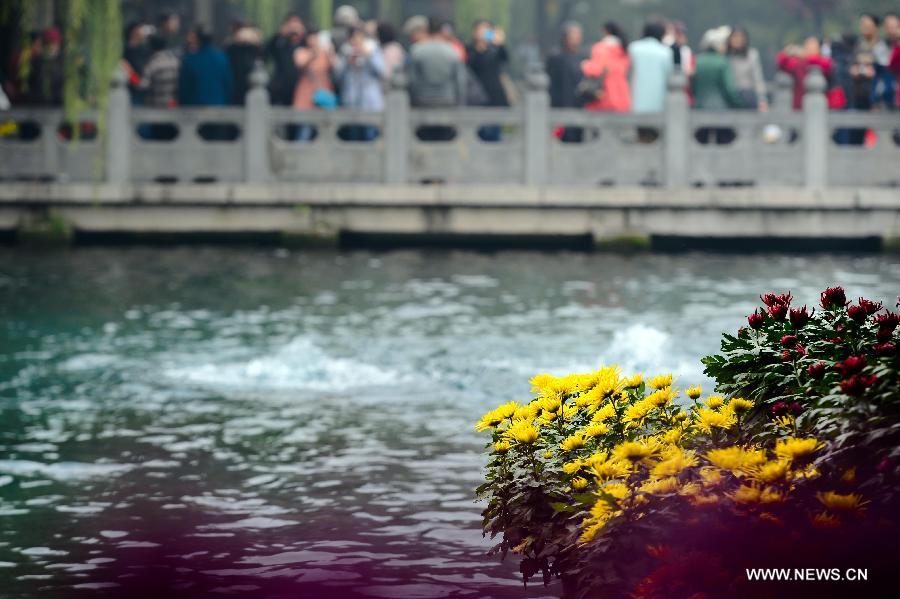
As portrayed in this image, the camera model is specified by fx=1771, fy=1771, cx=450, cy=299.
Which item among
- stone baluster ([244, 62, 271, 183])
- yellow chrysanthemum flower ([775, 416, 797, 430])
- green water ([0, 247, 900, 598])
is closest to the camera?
yellow chrysanthemum flower ([775, 416, 797, 430])

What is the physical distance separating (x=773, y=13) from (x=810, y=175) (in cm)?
2315

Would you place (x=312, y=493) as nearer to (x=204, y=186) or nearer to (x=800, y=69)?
(x=204, y=186)

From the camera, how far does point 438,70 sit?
63.7 ft

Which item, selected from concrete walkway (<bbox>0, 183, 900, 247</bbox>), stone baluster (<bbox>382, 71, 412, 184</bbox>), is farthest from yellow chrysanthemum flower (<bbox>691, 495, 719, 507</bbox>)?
concrete walkway (<bbox>0, 183, 900, 247</bbox>)

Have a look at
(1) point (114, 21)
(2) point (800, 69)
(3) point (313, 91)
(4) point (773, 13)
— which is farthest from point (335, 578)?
(4) point (773, 13)

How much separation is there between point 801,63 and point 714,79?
1.82 meters

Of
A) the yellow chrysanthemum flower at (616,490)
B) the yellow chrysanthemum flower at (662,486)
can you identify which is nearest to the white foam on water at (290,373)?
the yellow chrysanthemum flower at (616,490)

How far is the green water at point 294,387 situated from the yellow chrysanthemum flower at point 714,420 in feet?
4.62

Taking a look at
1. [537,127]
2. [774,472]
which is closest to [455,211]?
[537,127]

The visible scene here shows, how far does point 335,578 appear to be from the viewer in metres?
6.71

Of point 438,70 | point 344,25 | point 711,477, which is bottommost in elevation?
point 711,477

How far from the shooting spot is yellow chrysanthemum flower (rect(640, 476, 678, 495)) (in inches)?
192

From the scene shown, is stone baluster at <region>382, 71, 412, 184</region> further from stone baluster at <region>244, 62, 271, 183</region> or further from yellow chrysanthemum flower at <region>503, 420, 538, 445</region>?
yellow chrysanthemum flower at <region>503, 420, 538, 445</region>

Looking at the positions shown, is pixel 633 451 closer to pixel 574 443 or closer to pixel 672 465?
pixel 672 465
